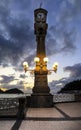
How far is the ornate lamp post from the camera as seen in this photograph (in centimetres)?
2508

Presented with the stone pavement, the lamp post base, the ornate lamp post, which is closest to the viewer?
the stone pavement

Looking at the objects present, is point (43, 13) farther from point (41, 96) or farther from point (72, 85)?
point (72, 85)

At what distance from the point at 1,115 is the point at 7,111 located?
5.25 ft

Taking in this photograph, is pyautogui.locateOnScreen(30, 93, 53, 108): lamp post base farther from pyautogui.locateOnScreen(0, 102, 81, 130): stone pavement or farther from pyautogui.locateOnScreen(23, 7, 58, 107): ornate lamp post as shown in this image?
pyautogui.locateOnScreen(0, 102, 81, 130): stone pavement

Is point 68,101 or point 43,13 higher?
point 43,13

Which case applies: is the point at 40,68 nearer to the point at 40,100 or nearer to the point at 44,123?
the point at 40,100

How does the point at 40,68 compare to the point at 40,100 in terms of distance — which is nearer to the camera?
the point at 40,68

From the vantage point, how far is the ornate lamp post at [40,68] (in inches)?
987

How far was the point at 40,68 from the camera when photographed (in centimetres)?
2484

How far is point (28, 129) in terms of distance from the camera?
12.3 meters

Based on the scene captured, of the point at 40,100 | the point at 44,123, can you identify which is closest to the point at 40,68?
the point at 40,100

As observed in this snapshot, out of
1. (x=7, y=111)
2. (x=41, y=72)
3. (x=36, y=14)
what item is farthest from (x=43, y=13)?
(x=7, y=111)

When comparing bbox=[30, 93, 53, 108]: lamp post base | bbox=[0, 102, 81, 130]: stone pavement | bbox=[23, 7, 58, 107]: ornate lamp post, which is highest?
bbox=[23, 7, 58, 107]: ornate lamp post

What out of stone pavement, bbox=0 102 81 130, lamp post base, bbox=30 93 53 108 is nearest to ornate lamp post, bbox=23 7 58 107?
lamp post base, bbox=30 93 53 108
